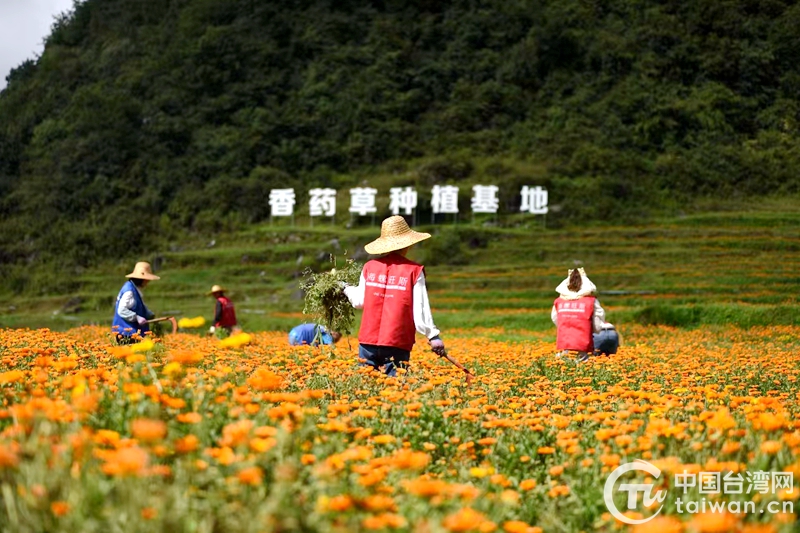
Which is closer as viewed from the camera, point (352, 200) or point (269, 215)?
point (352, 200)

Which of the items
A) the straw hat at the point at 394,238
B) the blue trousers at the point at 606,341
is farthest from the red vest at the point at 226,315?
the straw hat at the point at 394,238

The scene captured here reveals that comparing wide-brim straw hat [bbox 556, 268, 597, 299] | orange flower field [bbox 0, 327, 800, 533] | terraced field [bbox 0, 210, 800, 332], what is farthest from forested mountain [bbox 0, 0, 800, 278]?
orange flower field [bbox 0, 327, 800, 533]

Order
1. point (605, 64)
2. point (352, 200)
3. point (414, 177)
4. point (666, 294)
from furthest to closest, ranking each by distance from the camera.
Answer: point (605, 64)
point (414, 177)
point (352, 200)
point (666, 294)

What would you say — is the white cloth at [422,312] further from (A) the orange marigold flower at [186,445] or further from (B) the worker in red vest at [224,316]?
(B) the worker in red vest at [224,316]

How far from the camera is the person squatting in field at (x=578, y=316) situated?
10.1 meters

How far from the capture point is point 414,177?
5725 cm

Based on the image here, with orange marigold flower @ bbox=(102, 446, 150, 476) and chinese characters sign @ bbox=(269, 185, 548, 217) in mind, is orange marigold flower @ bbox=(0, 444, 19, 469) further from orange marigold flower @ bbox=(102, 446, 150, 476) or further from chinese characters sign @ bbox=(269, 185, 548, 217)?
chinese characters sign @ bbox=(269, 185, 548, 217)

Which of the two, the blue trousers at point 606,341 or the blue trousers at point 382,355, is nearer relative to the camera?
the blue trousers at point 382,355

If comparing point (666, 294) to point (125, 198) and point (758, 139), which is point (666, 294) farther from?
point (125, 198)

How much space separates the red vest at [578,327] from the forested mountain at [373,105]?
137 feet

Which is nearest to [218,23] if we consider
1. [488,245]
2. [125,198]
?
[125,198]

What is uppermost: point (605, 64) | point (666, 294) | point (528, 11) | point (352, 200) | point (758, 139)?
point (528, 11)

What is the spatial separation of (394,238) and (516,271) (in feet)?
106

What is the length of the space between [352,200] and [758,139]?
30.1 meters
